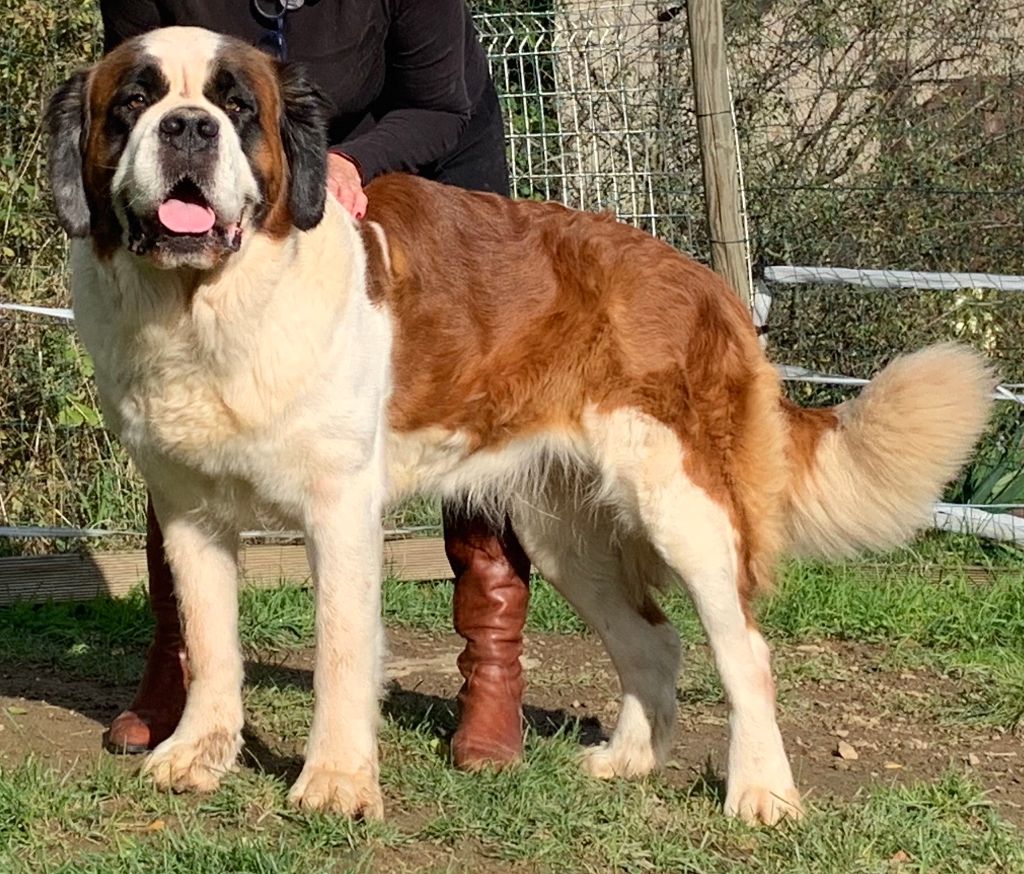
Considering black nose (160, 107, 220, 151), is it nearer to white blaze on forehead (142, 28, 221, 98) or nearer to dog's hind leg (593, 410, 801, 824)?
white blaze on forehead (142, 28, 221, 98)

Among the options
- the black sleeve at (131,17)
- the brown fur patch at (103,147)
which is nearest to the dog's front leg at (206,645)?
the brown fur patch at (103,147)

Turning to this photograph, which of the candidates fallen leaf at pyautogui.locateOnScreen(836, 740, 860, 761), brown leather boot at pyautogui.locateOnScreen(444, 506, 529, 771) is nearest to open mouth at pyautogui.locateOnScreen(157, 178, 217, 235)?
brown leather boot at pyautogui.locateOnScreen(444, 506, 529, 771)

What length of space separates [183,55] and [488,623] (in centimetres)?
170

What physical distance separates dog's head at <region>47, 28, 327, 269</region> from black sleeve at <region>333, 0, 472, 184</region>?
19.0 inches

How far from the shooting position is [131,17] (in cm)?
388

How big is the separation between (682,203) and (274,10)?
9.67 ft

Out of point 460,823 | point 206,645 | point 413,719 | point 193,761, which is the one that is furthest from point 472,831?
point 413,719

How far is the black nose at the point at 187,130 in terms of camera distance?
10.4ft

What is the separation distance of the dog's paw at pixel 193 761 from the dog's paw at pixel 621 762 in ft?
2.93

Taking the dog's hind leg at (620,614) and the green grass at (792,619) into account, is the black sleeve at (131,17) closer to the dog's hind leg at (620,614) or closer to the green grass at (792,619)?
the dog's hind leg at (620,614)

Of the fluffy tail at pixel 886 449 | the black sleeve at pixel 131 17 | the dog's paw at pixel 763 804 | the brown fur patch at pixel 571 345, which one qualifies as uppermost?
the black sleeve at pixel 131 17

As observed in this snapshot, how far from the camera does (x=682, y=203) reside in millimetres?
6543

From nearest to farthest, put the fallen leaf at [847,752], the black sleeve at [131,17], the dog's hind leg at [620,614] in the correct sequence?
1. the black sleeve at [131,17]
2. the dog's hind leg at [620,614]
3. the fallen leaf at [847,752]

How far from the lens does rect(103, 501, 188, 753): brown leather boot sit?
13.2 feet
